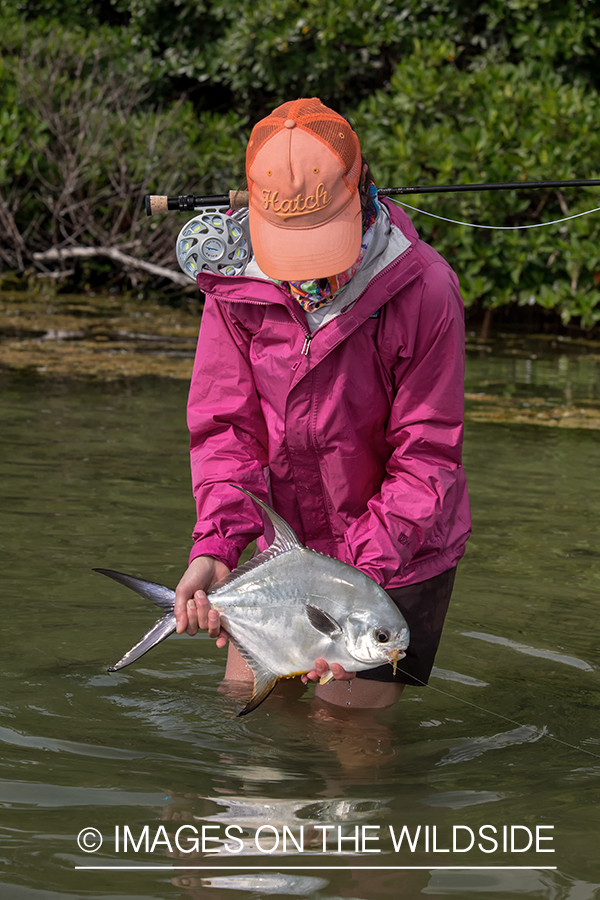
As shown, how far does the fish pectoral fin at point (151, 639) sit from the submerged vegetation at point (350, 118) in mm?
10487

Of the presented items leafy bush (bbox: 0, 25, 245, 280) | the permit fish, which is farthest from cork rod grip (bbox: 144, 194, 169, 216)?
leafy bush (bbox: 0, 25, 245, 280)

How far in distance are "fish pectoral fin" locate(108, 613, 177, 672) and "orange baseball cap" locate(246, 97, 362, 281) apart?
3.27ft

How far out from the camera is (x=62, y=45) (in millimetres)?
15023

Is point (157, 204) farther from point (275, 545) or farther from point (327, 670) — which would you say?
point (327, 670)

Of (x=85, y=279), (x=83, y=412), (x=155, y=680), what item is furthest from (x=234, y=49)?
(x=155, y=680)

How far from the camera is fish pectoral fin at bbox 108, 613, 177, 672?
10.1ft

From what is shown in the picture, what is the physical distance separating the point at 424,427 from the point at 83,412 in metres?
5.28

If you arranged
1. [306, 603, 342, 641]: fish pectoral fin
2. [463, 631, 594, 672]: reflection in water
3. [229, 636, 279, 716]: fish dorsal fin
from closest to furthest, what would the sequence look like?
1. [306, 603, 342, 641]: fish pectoral fin
2. [229, 636, 279, 716]: fish dorsal fin
3. [463, 631, 594, 672]: reflection in water

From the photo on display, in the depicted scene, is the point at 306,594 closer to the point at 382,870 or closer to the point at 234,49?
the point at 382,870

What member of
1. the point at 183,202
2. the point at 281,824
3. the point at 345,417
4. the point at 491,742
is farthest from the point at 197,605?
the point at 183,202

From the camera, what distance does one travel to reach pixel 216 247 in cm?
351

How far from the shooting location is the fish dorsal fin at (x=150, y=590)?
10.0ft

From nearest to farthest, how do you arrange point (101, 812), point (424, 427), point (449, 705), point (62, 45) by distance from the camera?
point (101, 812), point (424, 427), point (449, 705), point (62, 45)

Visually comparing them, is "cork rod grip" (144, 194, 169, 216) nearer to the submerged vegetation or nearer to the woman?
the woman
